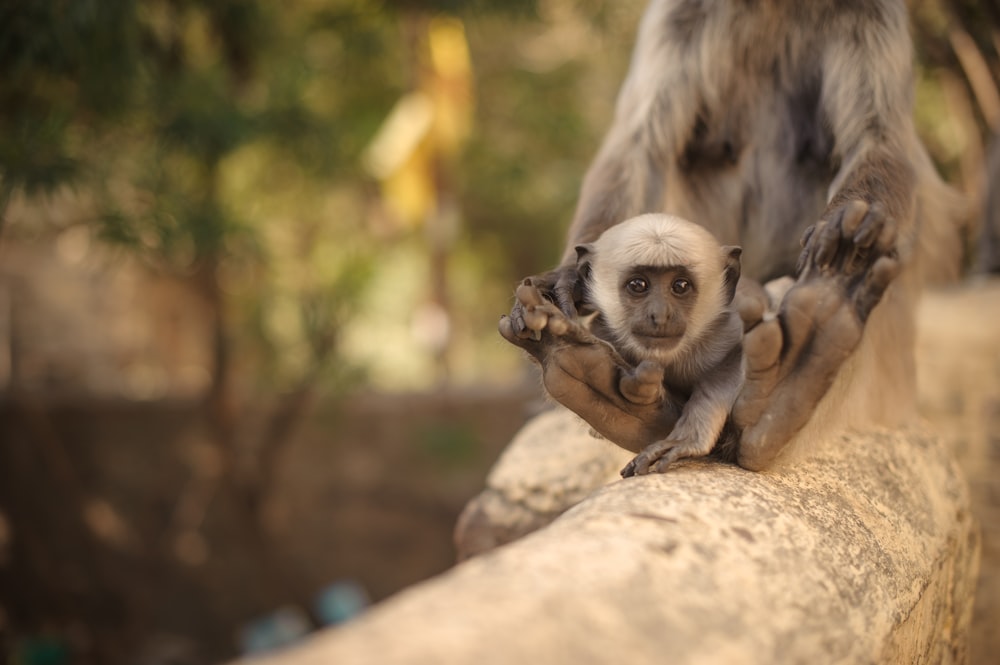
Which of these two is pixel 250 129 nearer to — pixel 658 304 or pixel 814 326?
pixel 658 304

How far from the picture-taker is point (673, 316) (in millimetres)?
2410

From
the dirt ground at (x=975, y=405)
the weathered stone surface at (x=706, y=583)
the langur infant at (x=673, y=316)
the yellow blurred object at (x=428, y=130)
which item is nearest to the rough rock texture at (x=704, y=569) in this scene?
the weathered stone surface at (x=706, y=583)

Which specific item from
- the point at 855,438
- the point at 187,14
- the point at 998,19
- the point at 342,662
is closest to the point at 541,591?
the point at 342,662

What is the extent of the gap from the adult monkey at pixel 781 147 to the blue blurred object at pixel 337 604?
543 cm

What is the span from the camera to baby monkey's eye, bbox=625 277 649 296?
246 centimetres

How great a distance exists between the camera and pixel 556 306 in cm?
237

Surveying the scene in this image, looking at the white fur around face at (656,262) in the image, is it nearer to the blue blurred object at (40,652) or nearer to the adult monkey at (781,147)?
the adult monkey at (781,147)

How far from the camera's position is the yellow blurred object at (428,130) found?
302 inches

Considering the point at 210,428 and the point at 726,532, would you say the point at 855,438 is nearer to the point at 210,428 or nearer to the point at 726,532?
the point at 726,532

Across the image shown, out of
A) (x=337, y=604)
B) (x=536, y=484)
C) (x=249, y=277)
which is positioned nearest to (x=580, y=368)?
(x=536, y=484)

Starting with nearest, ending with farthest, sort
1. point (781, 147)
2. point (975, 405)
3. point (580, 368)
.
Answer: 1. point (580, 368)
2. point (781, 147)
3. point (975, 405)

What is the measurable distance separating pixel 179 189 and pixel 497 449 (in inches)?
151

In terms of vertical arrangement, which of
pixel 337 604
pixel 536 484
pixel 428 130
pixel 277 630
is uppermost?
pixel 428 130

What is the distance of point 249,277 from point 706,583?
8.51 metres
